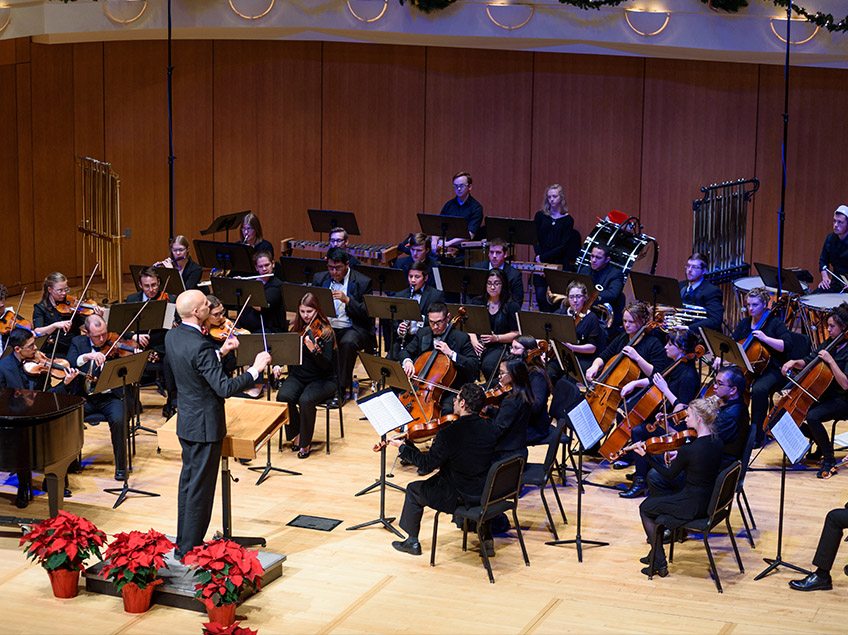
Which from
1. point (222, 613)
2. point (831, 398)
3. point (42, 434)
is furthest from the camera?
point (831, 398)

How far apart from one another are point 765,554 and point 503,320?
124 inches

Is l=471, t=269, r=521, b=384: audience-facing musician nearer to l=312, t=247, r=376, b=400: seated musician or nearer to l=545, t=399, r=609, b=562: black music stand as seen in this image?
l=312, t=247, r=376, b=400: seated musician

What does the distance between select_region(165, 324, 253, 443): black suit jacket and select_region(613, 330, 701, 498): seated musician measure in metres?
3.15

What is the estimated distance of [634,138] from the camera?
510 inches

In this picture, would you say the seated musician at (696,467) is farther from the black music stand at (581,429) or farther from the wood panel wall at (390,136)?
the wood panel wall at (390,136)

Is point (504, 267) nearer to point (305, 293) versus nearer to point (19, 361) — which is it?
point (305, 293)

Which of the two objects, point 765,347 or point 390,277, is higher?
point 390,277

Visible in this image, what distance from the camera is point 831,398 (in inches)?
316

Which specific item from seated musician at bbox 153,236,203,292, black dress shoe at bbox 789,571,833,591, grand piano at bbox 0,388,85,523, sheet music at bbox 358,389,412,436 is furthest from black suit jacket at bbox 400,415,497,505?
seated musician at bbox 153,236,203,292

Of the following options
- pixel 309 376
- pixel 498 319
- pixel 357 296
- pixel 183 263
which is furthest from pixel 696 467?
pixel 183 263

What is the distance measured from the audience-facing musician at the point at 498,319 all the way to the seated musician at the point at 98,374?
2.95 meters

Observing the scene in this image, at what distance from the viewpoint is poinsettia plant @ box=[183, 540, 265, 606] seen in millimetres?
5586

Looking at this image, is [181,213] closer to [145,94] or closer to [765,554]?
[145,94]

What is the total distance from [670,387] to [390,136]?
6.88 meters
